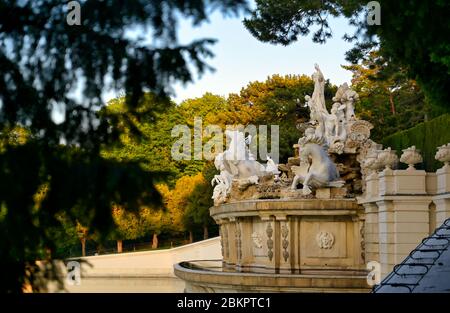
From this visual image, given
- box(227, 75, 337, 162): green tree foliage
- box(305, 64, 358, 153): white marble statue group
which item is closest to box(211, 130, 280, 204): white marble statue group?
box(305, 64, 358, 153): white marble statue group

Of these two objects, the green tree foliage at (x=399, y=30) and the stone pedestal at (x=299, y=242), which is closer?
the green tree foliage at (x=399, y=30)

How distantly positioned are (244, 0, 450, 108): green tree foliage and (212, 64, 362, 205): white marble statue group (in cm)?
198

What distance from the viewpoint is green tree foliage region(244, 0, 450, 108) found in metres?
10.7

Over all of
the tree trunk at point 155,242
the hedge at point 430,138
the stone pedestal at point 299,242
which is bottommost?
the tree trunk at point 155,242

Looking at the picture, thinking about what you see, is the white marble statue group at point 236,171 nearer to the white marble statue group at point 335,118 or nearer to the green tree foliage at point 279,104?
the white marble statue group at point 335,118

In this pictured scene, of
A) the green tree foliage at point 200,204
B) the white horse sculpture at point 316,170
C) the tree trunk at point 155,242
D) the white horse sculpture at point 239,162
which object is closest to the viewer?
the white horse sculpture at point 316,170

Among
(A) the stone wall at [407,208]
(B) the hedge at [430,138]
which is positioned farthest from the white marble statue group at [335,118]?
(A) the stone wall at [407,208]

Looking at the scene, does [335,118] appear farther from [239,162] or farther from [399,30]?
[399,30]

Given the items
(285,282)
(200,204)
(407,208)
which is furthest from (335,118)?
(200,204)

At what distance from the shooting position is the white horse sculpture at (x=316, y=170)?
23.0 m

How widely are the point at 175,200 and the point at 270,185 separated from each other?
34529mm

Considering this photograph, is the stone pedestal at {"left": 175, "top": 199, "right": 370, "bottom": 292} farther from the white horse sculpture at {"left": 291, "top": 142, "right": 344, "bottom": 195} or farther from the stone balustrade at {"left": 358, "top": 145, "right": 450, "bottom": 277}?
the stone balustrade at {"left": 358, "top": 145, "right": 450, "bottom": 277}

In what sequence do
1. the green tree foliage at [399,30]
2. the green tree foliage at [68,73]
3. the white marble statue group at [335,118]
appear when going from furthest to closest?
the white marble statue group at [335,118], the green tree foliage at [399,30], the green tree foliage at [68,73]
